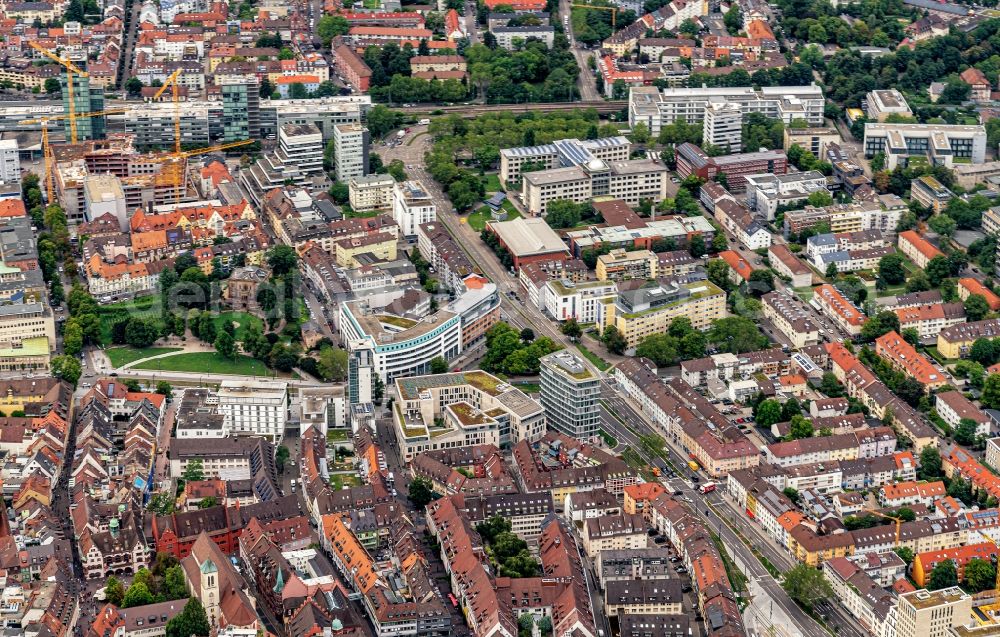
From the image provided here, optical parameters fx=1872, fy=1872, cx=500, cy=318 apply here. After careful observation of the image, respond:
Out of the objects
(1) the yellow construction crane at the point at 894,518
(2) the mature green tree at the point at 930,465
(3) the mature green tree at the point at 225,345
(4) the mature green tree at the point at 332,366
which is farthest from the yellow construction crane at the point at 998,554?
(3) the mature green tree at the point at 225,345

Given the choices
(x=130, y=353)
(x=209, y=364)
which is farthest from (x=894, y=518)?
(x=130, y=353)

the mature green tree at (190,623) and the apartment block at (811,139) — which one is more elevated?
the apartment block at (811,139)

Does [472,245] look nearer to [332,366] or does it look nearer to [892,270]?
[332,366]

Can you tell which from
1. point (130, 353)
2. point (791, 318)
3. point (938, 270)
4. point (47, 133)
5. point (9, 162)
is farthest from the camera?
point (47, 133)

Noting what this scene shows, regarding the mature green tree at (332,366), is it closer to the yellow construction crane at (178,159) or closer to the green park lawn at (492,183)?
the yellow construction crane at (178,159)

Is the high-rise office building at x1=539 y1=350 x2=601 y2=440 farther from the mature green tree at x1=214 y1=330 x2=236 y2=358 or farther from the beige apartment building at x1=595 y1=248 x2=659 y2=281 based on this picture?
the mature green tree at x1=214 y1=330 x2=236 y2=358

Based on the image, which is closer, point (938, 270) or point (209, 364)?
point (209, 364)
